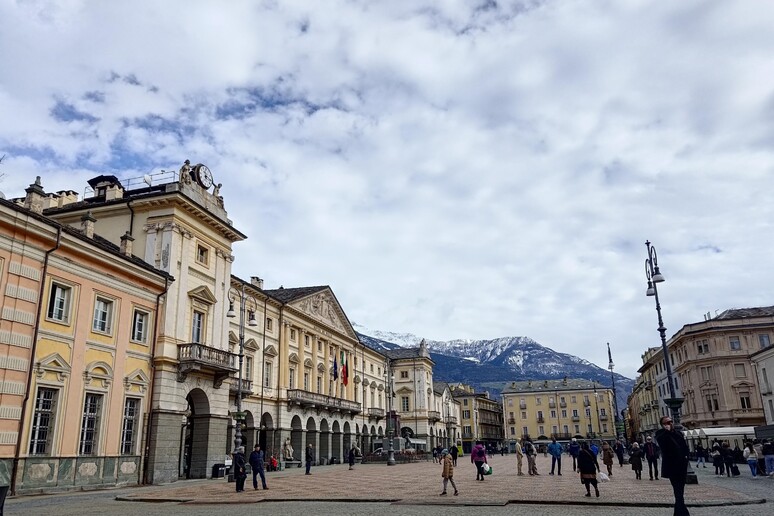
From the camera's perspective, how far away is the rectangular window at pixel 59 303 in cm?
2138

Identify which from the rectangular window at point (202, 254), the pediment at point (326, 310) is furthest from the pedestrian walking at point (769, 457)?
the pediment at point (326, 310)

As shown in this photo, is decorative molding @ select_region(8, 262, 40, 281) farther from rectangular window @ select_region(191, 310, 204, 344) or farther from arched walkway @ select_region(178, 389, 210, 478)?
arched walkway @ select_region(178, 389, 210, 478)

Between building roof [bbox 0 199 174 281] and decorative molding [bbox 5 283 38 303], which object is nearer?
decorative molding [bbox 5 283 38 303]

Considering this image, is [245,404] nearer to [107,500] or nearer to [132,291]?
[132,291]

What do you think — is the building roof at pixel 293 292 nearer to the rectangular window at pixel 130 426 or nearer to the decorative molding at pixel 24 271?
the rectangular window at pixel 130 426

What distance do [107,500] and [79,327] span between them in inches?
262

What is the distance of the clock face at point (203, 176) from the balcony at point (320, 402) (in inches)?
836

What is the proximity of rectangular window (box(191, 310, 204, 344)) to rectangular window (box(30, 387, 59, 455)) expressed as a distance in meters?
8.19

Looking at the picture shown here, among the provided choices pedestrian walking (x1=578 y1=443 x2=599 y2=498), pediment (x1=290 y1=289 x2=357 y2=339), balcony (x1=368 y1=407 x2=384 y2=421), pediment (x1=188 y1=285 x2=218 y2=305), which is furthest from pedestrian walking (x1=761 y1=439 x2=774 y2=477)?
balcony (x1=368 y1=407 x2=384 y2=421)

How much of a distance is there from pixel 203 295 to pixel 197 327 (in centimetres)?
161

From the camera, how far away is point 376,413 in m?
68.9

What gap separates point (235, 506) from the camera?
16203mm

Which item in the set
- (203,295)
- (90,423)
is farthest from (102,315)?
(203,295)

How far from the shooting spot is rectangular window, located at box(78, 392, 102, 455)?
73.0ft
